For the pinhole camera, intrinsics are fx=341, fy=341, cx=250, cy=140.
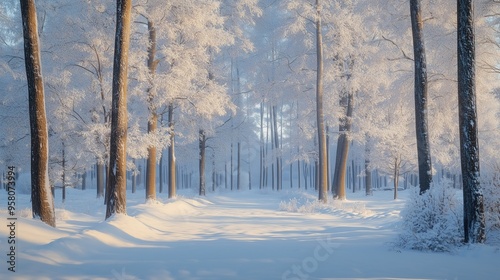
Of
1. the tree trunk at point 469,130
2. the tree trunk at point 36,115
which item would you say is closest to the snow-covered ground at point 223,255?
the tree trunk at point 469,130

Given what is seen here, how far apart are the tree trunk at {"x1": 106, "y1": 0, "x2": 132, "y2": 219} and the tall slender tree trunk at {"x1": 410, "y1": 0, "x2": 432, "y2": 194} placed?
714 centimetres

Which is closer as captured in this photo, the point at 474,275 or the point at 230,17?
the point at 474,275

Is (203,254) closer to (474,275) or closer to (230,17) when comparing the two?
(474,275)

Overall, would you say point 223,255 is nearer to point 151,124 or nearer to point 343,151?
point 151,124

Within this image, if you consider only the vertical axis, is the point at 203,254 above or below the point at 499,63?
below

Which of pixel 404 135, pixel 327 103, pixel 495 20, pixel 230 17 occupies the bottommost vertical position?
pixel 404 135

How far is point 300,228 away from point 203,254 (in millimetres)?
3843

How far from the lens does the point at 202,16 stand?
14.1m

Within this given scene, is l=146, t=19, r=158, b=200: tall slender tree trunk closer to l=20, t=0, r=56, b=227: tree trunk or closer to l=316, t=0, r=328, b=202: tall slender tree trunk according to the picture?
l=20, t=0, r=56, b=227: tree trunk

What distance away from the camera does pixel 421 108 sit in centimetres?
803

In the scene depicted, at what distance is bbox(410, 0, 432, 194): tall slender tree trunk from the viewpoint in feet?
26.1

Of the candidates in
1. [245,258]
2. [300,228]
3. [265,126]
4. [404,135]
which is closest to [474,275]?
[245,258]

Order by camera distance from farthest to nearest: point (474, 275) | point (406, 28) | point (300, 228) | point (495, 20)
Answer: point (406, 28) < point (495, 20) < point (300, 228) < point (474, 275)

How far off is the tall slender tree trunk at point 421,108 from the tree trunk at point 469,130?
1626mm
